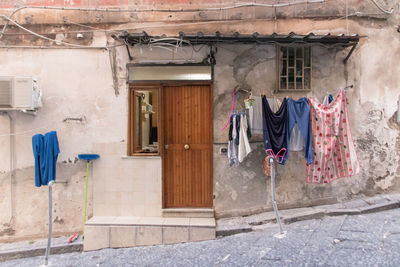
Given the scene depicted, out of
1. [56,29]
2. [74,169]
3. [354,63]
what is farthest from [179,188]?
[354,63]

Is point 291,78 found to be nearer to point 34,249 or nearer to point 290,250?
point 290,250

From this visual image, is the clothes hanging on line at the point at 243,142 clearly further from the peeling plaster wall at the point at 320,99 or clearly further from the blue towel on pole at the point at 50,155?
the blue towel on pole at the point at 50,155

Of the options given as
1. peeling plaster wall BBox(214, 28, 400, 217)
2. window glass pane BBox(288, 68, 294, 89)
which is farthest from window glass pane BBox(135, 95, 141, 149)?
window glass pane BBox(288, 68, 294, 89)

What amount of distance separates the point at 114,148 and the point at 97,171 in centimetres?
59

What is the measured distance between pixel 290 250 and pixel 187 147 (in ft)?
8.53

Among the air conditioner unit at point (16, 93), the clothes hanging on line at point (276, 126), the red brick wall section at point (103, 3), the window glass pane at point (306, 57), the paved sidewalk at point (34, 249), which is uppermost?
the red brick wall section at point (103, 3)

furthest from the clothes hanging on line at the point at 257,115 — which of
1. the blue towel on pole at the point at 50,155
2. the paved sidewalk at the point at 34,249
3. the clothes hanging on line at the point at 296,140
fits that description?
the paved sidewalk at the point at 34,249

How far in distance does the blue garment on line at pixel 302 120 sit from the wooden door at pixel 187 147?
1.58 m

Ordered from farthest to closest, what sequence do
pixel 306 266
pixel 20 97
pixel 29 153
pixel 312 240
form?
pixel 29 153 < pixel 20 97 < pixel 312 240 < pixel 306 266

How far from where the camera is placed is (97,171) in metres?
4.99

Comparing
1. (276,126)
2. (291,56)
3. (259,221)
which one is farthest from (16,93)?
A: (291,56)

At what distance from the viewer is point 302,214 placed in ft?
15.8

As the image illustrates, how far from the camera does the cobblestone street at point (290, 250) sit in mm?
3627

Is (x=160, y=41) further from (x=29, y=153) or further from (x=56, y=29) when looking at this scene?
(x=29, y=153)
